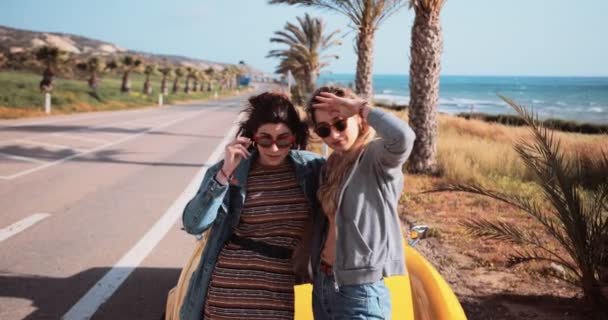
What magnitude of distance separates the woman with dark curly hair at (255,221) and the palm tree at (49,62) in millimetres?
28287

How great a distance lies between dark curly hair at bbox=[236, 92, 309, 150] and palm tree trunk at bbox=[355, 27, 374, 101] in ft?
41.5

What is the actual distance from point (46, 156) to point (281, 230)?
11036mm

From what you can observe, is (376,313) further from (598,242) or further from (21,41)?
(21,41)

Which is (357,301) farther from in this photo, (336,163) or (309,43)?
(309,43)

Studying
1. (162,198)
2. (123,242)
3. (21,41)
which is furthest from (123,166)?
(21,41)

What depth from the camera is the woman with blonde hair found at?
1949 mm

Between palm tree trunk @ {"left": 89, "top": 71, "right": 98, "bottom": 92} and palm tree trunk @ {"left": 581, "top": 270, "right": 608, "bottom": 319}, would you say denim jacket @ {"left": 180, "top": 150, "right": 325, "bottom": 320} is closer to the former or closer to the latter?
palm tree trunk @ {"left": 581, "top": 270, "right": 608, "bottom": 319}

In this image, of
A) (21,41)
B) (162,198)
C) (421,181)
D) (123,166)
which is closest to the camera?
(162,198)

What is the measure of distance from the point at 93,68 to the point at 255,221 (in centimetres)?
3708

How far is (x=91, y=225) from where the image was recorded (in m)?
6.65

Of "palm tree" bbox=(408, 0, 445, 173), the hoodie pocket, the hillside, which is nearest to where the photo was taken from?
the hoodie pocket

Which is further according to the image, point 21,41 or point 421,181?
point 21,41

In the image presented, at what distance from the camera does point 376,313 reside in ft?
6.57

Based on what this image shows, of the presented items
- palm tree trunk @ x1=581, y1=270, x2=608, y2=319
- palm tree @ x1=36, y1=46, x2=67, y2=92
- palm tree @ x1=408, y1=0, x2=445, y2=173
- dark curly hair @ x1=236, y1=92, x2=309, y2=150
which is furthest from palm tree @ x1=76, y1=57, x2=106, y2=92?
dark curly hair @ x1=236, y1=92, x2=309, y2=150
